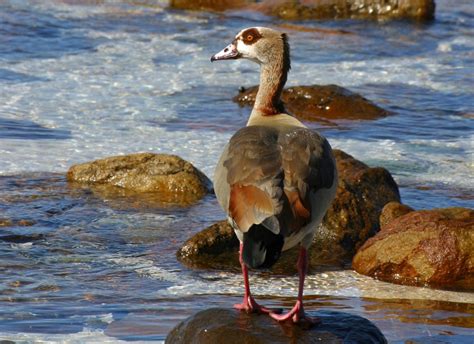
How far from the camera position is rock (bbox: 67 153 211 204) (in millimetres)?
10891

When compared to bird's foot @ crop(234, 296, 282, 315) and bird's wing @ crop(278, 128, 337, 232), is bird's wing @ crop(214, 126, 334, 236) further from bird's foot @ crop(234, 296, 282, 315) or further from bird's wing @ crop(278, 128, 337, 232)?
bird's foot @ crop(234, 296, 282, 315)

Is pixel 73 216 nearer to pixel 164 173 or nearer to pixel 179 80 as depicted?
pixel 164 173

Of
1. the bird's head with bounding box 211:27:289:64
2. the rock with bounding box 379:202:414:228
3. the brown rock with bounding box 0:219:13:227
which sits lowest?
the brown rock with bounding box 0:219:13:227

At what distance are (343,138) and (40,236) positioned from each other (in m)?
5.06

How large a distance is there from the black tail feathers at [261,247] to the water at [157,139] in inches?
48.7

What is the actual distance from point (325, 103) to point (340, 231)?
560 cm

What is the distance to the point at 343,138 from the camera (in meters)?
13.5

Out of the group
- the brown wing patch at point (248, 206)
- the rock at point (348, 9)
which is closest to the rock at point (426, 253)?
the brown wing patch at point (248, 206)

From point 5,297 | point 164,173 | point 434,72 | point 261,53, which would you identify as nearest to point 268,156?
point 261,53

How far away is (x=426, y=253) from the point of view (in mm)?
8500

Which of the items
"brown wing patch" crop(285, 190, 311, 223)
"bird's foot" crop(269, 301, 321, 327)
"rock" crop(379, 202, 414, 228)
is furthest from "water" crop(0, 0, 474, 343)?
"brown wing patch" crop(285, 190, 311, 223)

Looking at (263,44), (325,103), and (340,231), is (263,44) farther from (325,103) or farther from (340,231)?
(325,103)

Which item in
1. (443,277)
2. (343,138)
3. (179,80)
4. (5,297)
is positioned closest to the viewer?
(5,297)

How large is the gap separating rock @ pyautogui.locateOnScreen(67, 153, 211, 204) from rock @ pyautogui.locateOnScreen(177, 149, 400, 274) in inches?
58.4
